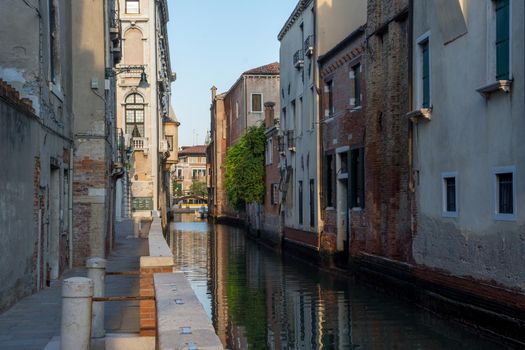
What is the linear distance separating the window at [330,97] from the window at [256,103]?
28469 millimetres

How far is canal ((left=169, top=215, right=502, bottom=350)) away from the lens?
12.0 m

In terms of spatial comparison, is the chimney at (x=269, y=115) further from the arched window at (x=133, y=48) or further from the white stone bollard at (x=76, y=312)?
the white stone bollard at (x=76, y=312)

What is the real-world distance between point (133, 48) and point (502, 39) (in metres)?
34.4

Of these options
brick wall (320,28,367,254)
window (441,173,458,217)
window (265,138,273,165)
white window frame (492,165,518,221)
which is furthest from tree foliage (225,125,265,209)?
white window frame (492,165,518,221)

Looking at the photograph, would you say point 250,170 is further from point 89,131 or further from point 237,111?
point 89,131

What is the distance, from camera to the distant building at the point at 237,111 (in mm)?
54094

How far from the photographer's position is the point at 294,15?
30.3 meters

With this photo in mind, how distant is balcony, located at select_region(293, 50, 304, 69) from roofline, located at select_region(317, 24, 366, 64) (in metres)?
2.82

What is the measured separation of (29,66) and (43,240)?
2933mm

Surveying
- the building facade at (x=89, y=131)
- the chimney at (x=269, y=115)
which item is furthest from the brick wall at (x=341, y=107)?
the chimney at (x=269, y=115)

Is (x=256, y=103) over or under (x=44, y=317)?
over

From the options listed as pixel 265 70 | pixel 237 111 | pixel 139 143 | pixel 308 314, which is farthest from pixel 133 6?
pixel 308 314

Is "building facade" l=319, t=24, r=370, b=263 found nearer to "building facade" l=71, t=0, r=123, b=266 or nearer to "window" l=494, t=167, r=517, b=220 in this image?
"building facade" l=71, t=0, r=123, b=266

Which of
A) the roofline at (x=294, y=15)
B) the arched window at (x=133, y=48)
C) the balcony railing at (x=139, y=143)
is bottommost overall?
the balcony railing at (x=139, y=143)
